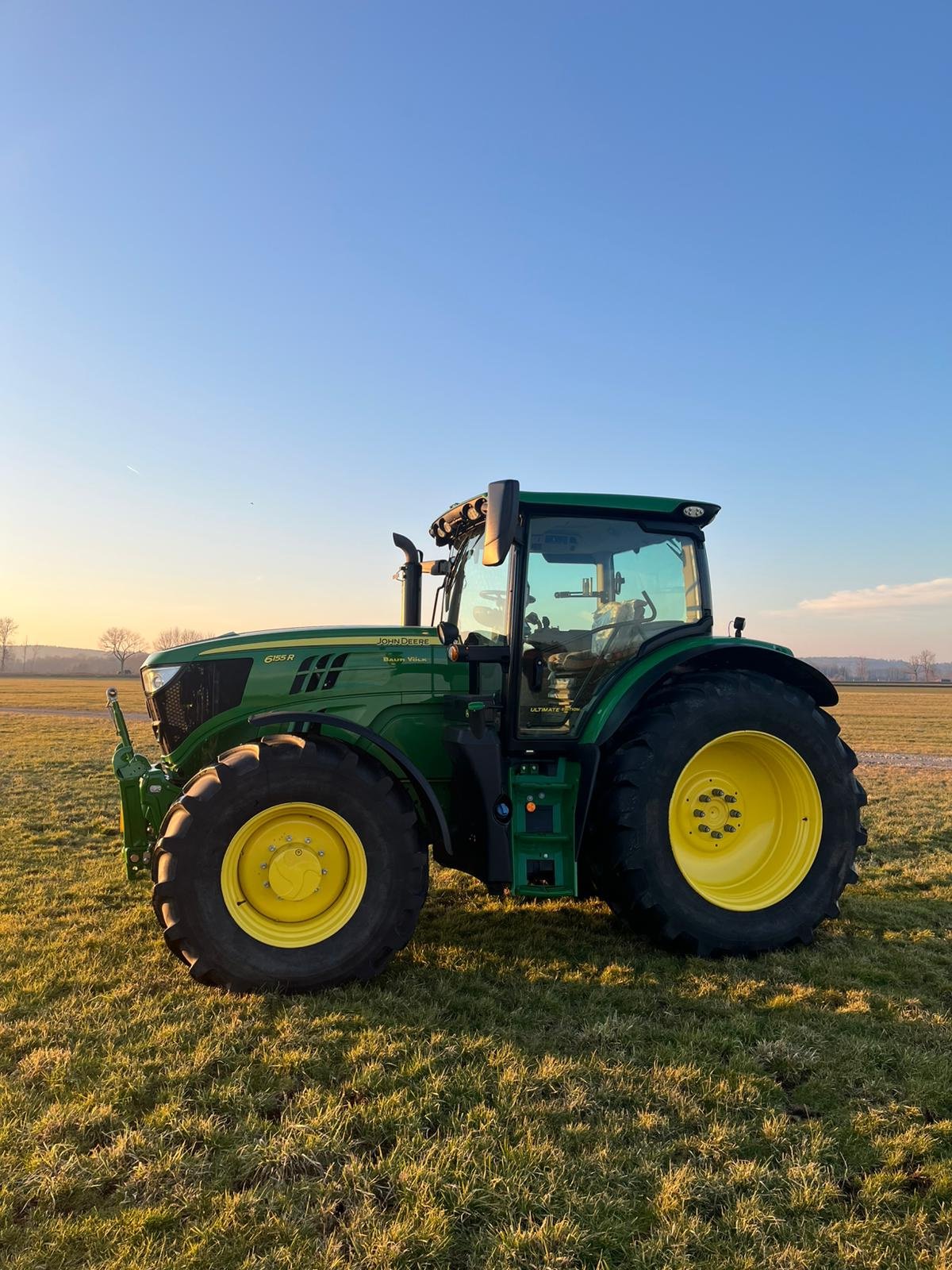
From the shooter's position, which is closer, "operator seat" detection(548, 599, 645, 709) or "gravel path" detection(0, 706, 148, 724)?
"operator seat" detection(548, 599, 645, 709)

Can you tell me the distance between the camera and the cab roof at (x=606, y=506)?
4.65 m

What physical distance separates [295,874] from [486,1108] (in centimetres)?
154

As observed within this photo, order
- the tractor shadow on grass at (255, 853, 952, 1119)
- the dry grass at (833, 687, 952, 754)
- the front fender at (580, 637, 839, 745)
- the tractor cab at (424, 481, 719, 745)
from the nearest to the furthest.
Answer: the tractor shadow on grass at (255, 853, 952, 1119), the front fender at (580, 637, 839, 745), the tractor cab at (424, 481, 719, 745), the dry grass at (833, 687, 952, 754)

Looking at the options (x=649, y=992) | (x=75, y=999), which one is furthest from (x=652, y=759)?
(x=75, y=999)

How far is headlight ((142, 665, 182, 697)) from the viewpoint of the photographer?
14.8ft

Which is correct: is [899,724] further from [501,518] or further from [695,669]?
[501,518]

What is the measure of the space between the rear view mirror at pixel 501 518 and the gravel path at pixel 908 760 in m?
12.1

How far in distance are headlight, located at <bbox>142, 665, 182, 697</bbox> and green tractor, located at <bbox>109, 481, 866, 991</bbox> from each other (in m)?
0.01

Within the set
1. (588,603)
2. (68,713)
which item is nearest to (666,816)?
(588,603)

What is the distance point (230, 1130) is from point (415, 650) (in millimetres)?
2615

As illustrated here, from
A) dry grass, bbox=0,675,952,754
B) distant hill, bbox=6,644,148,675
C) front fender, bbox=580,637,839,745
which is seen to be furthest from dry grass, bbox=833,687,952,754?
distant hill, bbox=6,644,148,675

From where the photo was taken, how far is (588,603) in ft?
15.9

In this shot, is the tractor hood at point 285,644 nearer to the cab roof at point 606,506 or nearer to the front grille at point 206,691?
the front grille at point 206,691

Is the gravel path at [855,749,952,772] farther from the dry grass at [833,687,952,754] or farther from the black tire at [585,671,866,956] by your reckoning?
the black tire at [585,671,866,956]
